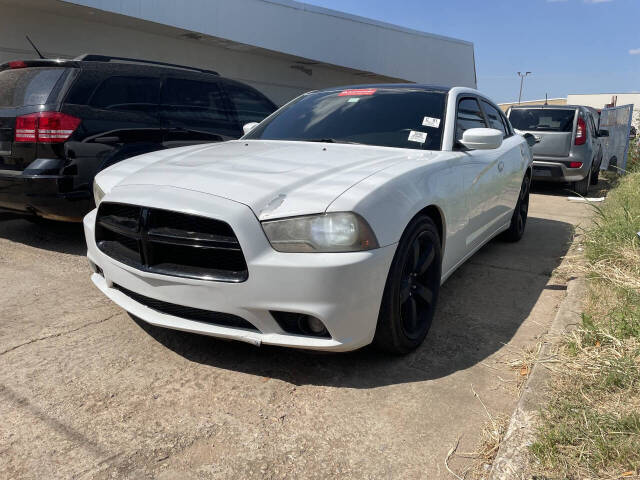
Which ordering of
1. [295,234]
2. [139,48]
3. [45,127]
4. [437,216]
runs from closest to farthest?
[295,234] → [437,216] → [45,127] → [139,48]

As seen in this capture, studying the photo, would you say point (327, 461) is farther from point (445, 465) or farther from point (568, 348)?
point (568, 348)

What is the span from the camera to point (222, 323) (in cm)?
254

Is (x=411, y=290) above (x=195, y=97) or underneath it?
underneath

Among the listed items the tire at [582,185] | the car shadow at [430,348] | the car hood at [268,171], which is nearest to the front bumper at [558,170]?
the tire at [582,185]

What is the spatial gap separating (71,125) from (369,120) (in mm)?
2442

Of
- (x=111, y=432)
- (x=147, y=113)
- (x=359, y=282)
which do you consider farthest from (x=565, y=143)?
(x=111, y=432)

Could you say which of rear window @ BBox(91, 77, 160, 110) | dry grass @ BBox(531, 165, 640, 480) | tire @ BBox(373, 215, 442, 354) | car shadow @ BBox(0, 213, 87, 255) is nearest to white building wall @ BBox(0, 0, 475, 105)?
car shadow @ BBox(0, 213, 87, 255)

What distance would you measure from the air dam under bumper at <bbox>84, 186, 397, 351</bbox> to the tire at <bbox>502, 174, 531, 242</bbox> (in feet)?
11.1

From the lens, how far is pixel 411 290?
294 centimetres

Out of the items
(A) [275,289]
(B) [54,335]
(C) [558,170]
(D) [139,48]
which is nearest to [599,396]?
(A) [275,289]

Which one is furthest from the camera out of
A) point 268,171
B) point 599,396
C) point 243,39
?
point 243,39

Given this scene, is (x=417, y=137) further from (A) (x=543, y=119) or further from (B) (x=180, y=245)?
(A) (x=543, y=119)

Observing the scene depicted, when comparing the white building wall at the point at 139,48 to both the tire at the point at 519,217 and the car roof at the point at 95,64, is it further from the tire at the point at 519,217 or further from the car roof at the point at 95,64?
the tire at the point at 519,217

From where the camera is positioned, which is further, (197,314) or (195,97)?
(195,97)
